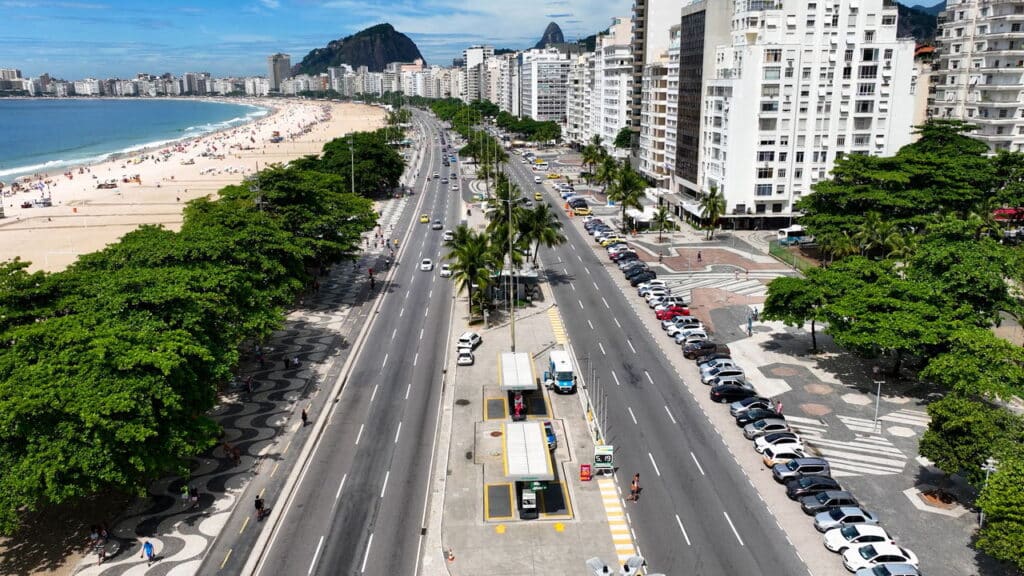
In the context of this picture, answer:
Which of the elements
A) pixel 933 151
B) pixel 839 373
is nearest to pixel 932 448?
pixel 839 373

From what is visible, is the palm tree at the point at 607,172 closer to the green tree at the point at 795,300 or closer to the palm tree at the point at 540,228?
the palm tree at the point at 540,228

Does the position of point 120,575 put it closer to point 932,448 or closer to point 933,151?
point 932,448

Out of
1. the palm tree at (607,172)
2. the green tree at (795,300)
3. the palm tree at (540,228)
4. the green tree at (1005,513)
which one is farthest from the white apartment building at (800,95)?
the green tree at (1005,513)

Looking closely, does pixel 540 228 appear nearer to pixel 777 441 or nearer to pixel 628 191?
pixel 628 191

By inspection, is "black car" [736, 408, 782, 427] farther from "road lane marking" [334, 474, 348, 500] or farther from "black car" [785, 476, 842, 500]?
"road lane marking" [334, 474, 348, 500]

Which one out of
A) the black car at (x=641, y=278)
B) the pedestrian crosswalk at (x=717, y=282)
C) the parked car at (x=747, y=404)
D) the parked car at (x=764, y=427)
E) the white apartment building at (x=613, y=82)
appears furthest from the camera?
the white apartment building at (x=613, y=82)
